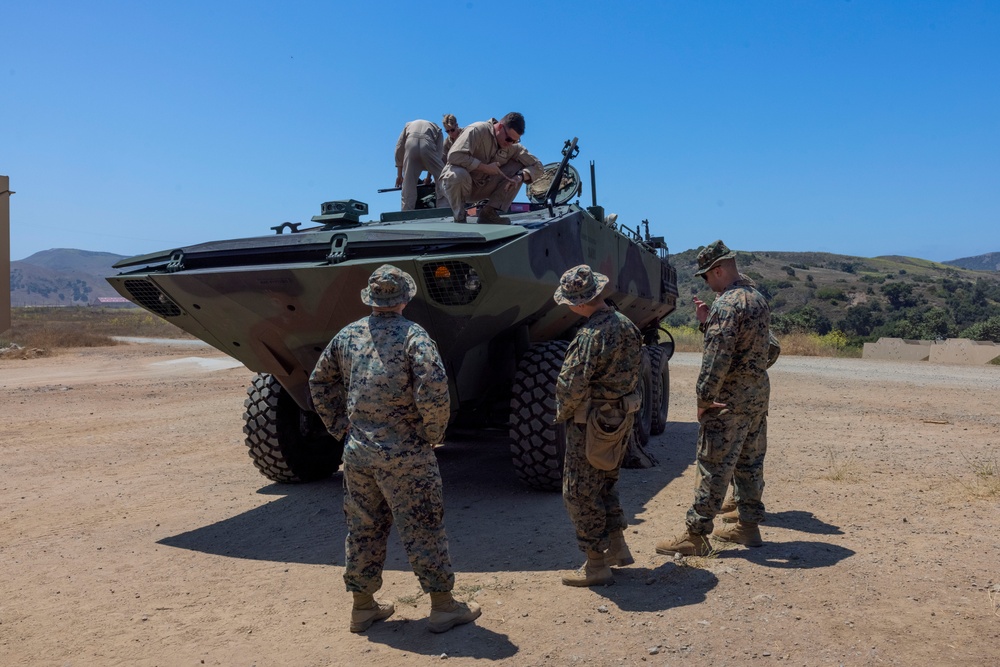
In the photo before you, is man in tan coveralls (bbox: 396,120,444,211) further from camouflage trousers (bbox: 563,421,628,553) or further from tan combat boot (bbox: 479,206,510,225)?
camouflage trousers (bbox: 563,421,628,553)

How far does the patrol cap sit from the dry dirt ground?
147cm

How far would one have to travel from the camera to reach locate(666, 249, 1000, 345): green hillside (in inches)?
1199

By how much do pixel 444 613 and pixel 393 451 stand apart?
27.9 inches

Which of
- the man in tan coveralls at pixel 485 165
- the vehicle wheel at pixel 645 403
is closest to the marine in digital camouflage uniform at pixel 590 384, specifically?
the man in tan coveralls at pixel 485 165

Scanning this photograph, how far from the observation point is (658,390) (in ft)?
28.3

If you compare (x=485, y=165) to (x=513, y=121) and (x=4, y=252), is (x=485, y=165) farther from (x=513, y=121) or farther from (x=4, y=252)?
(x=4, y=252)

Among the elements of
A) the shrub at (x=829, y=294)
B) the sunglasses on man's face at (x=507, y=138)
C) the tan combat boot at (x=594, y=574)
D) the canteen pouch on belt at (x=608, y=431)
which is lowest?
the tan combat boot at (x=594, y=574)

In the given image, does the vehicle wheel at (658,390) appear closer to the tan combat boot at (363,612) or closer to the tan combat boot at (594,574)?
the tan combat boot at (594,574)

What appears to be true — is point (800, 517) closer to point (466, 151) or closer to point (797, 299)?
point (466, 151)

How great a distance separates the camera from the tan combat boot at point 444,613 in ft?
11.8

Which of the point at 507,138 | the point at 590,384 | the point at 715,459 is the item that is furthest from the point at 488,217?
the point at 715,459

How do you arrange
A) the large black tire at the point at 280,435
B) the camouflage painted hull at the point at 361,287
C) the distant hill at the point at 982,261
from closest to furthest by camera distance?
the camouflage painted hull at the point at 361,287 → the large black tire at the point at 280,435 → the distant hill at the point at 982,261

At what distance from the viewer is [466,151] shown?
6473 mm

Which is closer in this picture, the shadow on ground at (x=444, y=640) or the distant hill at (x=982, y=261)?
the shadow on ground at (x=444, y=640)
